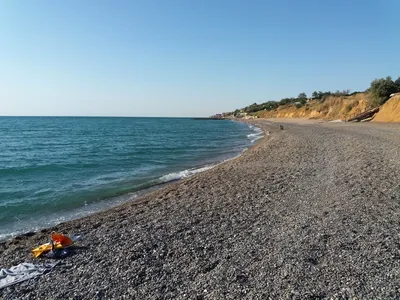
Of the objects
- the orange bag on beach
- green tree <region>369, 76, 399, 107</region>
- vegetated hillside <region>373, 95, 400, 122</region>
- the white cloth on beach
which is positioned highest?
green tree <region>369, 76, 399, 107</region>

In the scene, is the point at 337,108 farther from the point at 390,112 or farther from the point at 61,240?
the point at 61,240

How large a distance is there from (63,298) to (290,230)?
5.20m

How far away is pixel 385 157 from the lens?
49.9ft

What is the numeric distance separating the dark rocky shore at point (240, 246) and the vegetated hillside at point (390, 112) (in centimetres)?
3689

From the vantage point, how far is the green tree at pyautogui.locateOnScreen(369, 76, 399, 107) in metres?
49.1

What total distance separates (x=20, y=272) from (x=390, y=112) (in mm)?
51002

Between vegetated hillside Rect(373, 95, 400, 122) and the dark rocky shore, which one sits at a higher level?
vegetated hillside Rect(373, 95, 400, 122)

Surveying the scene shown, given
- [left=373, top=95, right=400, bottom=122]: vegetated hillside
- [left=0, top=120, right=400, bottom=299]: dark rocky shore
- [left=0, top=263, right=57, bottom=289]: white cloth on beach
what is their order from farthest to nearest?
[left=373, top=95, right=400, bottom=122]: vegetated hillside → [left=0, top=263, right=57, bottom=289]: white cloth on beach → [left=0, top=120, right=400, bottom=299]: dark rocky shore

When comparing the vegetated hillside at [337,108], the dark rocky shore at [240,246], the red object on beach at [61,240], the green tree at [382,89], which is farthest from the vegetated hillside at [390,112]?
the red object on beach at [61,240]

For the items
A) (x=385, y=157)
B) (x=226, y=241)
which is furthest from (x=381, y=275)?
(x=385, y=157)

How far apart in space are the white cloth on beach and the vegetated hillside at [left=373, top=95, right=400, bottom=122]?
155ft

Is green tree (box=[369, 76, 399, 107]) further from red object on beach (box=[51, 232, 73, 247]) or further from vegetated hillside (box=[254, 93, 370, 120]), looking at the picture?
red object on beach (box=[51, 232, 73, 247])

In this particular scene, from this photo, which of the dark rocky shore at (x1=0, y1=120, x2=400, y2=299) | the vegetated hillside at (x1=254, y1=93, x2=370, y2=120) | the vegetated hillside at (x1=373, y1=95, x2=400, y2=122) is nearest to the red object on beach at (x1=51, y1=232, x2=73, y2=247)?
the dark rocky shore at (x1=0, y1=120, x2=400, y2=299)

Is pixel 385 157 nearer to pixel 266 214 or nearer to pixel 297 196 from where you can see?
pixel 297 196
